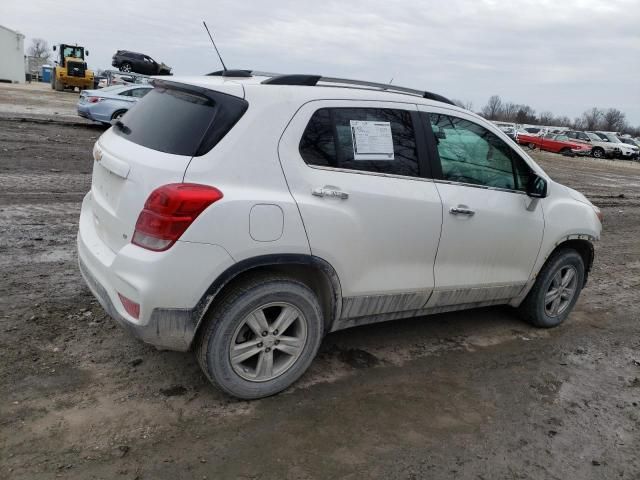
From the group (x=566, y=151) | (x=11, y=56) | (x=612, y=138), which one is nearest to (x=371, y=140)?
(x=566, y=151)

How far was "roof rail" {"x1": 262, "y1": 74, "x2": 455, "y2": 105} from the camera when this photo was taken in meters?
3.39

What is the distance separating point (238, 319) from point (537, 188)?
263cm

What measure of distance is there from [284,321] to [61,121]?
704 inches

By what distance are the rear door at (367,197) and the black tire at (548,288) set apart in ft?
4.65

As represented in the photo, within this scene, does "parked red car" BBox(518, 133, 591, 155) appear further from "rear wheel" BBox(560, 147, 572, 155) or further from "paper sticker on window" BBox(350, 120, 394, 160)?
"paper sticker on window" BBox(350, 120, 394, 160)

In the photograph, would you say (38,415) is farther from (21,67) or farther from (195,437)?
(21,67)

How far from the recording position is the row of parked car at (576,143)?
3366 cm

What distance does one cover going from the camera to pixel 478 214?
399 cm

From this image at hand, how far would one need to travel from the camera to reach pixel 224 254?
2.94m

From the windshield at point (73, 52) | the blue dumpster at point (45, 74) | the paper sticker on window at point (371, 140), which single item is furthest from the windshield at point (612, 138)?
the blue dumpster at point (45, 74)

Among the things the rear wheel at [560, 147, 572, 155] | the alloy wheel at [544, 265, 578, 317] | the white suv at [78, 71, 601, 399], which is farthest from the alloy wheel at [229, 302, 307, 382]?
the rear wheel at [560, 147, 572, 155]

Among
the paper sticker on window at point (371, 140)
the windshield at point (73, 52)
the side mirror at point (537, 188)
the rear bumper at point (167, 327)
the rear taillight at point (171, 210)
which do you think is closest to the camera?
the rear taillight at point (171, 210)

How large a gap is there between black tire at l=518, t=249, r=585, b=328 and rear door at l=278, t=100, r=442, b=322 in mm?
1417

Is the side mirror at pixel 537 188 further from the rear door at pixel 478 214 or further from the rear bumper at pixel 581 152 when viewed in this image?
the rear bumper at pixel 581 152
